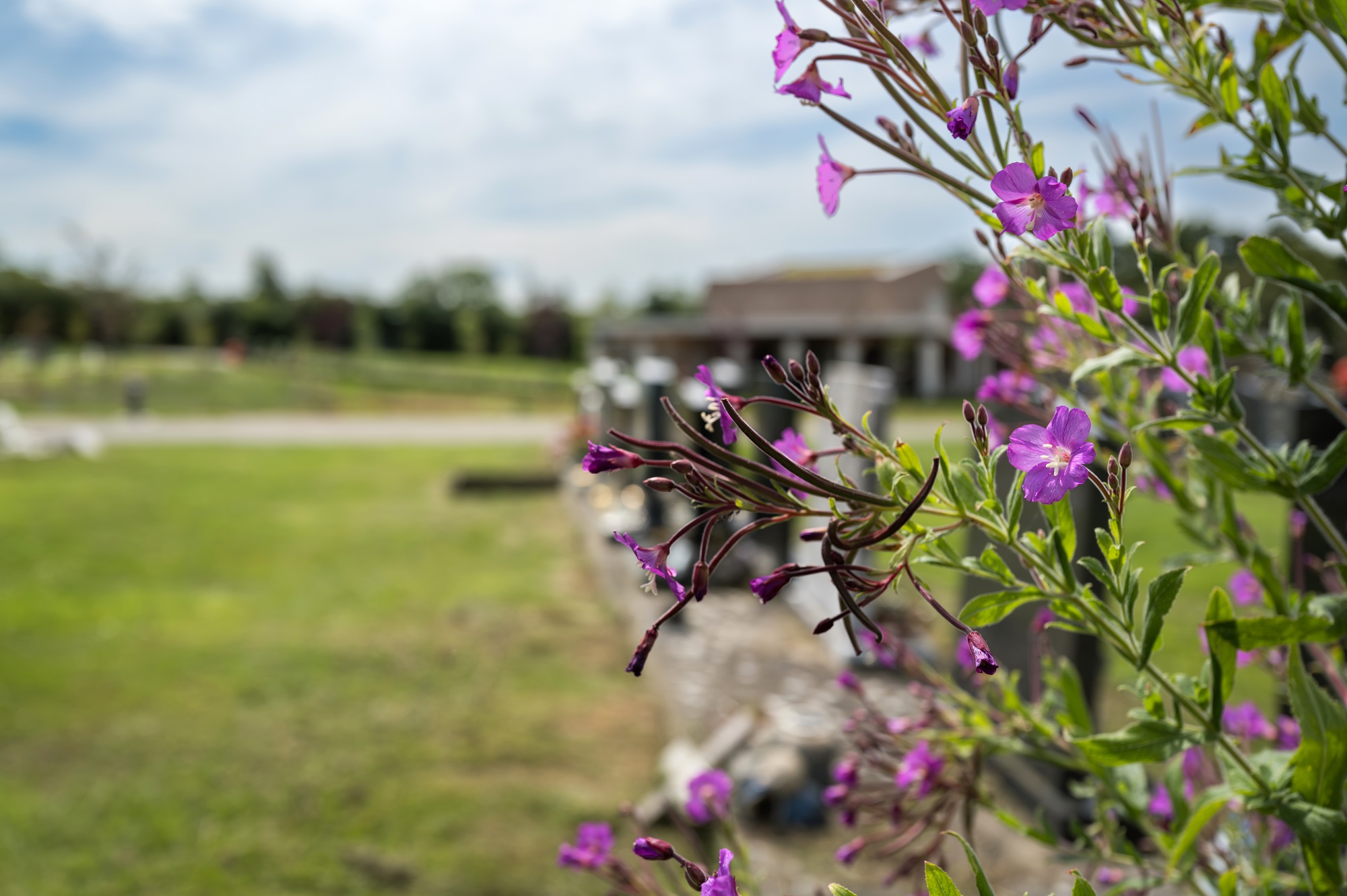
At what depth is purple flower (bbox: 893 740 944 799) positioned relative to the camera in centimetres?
128

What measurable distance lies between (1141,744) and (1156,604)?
0.17 metres

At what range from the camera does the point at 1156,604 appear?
0.82 m

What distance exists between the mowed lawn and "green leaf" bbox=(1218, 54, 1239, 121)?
119 inches

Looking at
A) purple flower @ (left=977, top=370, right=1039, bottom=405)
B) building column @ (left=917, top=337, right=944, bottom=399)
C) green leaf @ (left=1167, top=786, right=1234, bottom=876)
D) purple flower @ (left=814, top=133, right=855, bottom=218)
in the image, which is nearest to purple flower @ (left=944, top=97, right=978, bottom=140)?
purple flower @ (left=814, top=133, right=855, bottom=218)

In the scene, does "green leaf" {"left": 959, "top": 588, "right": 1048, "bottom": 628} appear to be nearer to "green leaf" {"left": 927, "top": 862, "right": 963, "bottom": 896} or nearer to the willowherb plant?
the willowherb plant

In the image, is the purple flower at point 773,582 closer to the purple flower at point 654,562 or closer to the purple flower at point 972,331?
the purple flower at point 654,562

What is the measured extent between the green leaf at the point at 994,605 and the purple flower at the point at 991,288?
0.71 metres

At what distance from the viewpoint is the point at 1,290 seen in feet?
150

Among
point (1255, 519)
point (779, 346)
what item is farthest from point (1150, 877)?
point (779, 346)

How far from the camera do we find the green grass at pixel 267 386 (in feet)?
84.4

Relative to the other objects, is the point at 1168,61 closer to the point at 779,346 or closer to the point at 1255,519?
the point at 1255,519

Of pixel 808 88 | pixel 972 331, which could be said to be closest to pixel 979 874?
pixel 808 88

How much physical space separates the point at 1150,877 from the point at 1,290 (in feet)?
180

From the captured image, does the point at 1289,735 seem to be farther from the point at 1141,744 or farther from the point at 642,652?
the point at 642,652
